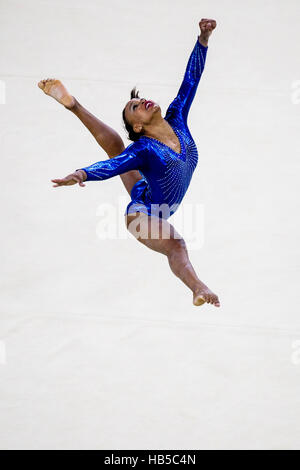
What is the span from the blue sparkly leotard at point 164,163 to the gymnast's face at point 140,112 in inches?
2.9

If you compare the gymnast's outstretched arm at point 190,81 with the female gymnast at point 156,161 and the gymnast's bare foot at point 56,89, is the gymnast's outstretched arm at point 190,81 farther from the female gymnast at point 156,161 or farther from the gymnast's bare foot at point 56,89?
the gymnast's bare foot at point 56,89

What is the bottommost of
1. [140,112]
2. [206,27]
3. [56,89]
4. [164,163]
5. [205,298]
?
[205,298]

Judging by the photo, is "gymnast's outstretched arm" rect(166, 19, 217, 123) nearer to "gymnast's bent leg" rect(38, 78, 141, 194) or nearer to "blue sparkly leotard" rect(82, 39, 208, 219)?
"blue sparkly leotard" rect(82, 39, 208, 219)

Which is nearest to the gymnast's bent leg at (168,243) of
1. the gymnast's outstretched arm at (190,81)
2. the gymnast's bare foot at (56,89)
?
the gymnast's outstretched arm at (190,81)

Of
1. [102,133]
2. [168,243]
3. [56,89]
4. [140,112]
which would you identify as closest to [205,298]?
[168,243]

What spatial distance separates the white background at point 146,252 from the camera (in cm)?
343

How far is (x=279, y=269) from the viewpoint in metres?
4.16

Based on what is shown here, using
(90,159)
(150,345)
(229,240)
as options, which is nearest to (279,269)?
(229,240)

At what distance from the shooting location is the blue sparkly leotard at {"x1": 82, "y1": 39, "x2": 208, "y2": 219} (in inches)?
133

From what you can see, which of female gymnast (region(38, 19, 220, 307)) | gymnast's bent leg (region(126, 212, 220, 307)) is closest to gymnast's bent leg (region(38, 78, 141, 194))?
female gymnast (region(38, 19, 220, 307))

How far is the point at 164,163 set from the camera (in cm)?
344

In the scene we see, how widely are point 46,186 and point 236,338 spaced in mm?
1492

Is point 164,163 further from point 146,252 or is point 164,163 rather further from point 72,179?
point 146,252

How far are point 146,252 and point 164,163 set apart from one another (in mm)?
949
